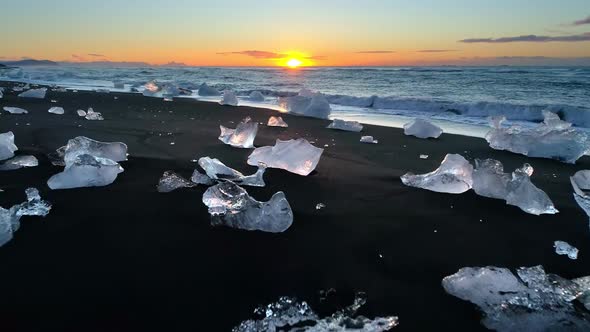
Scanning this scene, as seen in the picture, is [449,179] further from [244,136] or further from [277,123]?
[277,123]

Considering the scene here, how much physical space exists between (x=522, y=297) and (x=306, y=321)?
0.84m

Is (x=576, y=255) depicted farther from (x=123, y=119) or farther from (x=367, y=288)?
(x=123, y=119)

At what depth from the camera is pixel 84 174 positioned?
2736 millimetres

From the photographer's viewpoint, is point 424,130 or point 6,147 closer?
point 6,147

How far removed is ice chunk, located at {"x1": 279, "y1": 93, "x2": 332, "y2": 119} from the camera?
767cm

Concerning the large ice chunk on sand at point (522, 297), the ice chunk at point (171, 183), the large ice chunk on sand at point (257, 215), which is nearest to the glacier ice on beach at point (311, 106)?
the ice chunk at point (171, 183)

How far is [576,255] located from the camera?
78.5 inches

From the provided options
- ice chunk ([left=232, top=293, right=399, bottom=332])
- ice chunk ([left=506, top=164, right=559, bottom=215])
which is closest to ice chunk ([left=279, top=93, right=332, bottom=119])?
ice chunk ([left=506, top=164, right=559, bottom=215])

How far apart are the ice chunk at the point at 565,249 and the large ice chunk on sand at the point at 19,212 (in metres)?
2.67

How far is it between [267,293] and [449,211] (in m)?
1.43

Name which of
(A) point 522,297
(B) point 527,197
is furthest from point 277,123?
(A) point 522,297

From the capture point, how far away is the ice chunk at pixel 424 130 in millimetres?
5383

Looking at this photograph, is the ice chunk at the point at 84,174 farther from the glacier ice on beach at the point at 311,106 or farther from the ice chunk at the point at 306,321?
the glacier ice on beach at the point at 311,106

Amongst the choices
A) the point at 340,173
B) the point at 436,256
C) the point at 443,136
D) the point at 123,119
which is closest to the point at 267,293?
the point at 436,256
